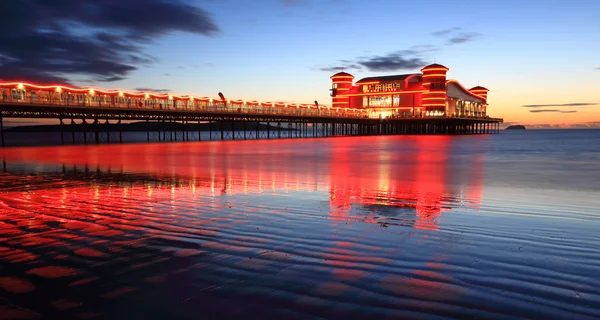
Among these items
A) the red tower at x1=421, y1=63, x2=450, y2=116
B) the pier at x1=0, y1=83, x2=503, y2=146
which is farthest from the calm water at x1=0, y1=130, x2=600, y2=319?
the red tower at x1=421, y1=63, x2=450, y2=116

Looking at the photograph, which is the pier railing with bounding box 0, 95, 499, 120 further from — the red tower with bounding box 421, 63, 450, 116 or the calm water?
the calm water

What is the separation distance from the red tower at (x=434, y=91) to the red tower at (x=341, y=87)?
1911 cm

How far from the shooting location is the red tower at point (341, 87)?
100m

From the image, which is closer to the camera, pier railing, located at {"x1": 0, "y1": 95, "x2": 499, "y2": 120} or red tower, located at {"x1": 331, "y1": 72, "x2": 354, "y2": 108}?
pier railing, located at {"x1": 0, "y1": 95, "x2": 499, "y2": 120}

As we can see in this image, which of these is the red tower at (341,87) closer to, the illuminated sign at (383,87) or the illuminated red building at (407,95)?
the illuminated red building at (407,95)

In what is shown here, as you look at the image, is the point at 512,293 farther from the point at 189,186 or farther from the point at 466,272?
the point at 189,186

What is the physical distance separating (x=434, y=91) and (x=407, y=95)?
6.24 m

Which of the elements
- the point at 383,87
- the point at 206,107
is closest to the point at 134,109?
the point at 206,107

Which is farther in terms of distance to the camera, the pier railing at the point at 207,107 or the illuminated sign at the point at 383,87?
the illuminated sign at the point at 383,87

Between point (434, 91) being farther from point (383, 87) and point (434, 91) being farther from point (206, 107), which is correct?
point (206, 107)

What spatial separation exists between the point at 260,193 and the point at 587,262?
6.73 metres

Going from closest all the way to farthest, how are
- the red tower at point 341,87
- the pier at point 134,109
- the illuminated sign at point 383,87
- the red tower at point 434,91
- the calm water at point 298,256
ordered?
the calm water at point 298,256 < the pier at point 134,109 < the red tower at point 434,91 < the illuminated sign at point 383,87 < the red tower at point 341,87

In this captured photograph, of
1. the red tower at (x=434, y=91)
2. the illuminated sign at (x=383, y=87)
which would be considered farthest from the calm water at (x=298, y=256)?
the illuminated sign at (x=383, y=87)

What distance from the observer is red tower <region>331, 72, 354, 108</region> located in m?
100
